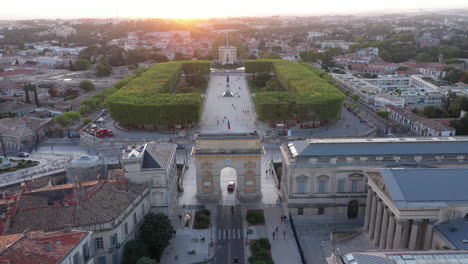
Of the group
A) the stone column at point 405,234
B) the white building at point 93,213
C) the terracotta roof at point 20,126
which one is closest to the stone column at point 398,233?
the stone column at point 405,234

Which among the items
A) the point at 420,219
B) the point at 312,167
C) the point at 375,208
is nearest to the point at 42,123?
the point at 312,167

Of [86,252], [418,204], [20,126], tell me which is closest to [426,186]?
[418,204]

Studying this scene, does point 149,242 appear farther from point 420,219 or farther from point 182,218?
point 420,219

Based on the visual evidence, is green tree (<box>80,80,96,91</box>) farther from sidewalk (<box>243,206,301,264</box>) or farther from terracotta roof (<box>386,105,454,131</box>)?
sidewalk (<box>243,206,301,264</box>)

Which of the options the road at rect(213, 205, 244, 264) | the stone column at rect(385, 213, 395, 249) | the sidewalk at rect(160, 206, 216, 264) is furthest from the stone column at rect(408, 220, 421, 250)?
the sidewalk at rect(160, 206, 216, 264)

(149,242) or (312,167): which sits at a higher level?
(312,167)

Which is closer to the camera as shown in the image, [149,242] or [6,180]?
[149,242]
